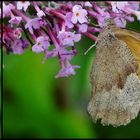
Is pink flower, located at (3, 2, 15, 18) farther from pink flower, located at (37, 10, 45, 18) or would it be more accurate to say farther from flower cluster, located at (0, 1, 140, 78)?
pink flower, located at (37, 10, 45, 18)

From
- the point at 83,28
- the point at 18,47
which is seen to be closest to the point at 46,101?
the point at 18,47

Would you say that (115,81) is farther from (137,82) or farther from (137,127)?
(137,127)

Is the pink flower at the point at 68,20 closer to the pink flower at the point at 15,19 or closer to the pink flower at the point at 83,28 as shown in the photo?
the pink flower at the point at 83,28

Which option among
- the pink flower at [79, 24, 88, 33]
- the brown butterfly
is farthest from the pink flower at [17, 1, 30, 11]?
the brown butterfly

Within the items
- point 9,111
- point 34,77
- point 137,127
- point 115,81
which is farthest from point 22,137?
point 115,81

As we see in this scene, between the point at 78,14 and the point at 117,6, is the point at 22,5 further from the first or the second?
the point at 117,6
